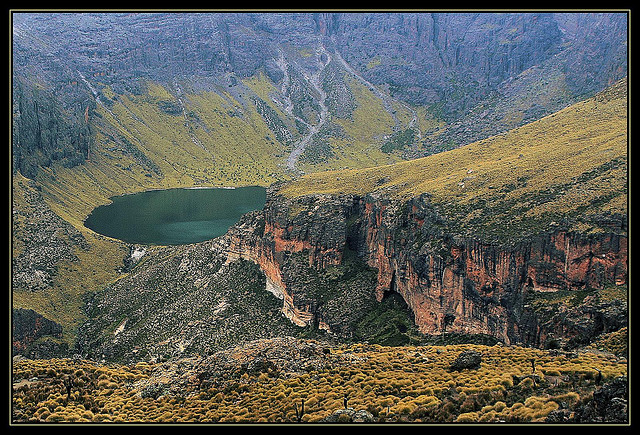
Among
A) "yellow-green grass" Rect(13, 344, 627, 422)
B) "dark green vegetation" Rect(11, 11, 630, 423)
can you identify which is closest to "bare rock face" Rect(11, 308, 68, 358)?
"dark green vegetation" Rect(11, 11, 630, 423)

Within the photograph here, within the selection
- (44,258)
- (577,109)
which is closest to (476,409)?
(577,109)

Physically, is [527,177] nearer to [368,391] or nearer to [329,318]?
[329,318]

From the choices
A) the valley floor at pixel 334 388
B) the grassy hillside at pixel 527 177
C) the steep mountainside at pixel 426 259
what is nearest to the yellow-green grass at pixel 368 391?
the valley floor at pixel 334 388

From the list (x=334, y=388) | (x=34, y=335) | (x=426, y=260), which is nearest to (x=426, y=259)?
(x=426, y=260)

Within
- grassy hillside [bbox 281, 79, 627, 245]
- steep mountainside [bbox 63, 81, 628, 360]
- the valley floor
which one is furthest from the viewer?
grassy hillside [bbox 281, 79, 627, 245]

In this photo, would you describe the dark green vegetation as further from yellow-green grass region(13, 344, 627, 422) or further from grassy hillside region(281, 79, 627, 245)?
grassy hillside region(281, 79, 627, 245)
